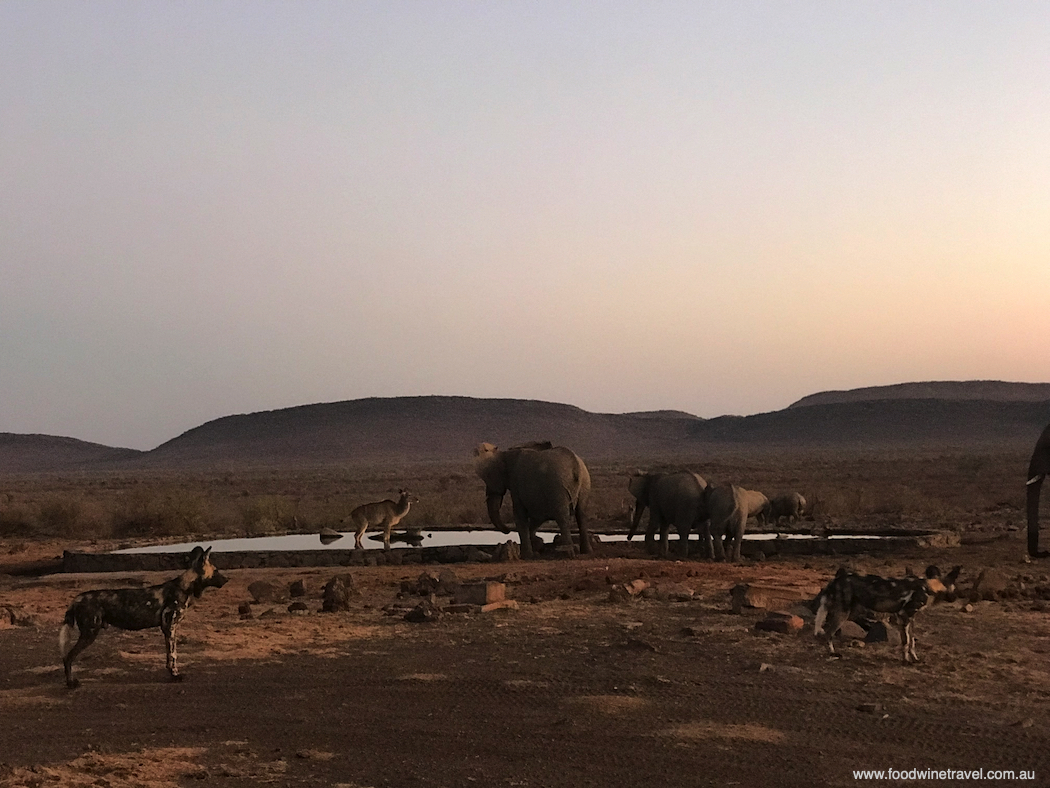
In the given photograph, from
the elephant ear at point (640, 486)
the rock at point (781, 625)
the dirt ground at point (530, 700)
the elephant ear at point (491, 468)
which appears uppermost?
the elephant ear at point (491, 468)

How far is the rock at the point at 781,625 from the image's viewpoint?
12.3 metres

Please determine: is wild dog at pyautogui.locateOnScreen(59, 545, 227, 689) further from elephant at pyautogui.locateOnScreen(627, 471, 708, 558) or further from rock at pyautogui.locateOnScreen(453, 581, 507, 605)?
elephant at pyautogui.locateOnScreen(627, 471, 708, 558)

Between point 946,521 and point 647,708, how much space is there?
72.6 ft

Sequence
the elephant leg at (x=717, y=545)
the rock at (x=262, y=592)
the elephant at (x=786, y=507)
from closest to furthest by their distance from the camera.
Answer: the rock at (x=262, y=592) < the elephant leg at (x=717, y=545) < the elephant at (x=786, y=507)

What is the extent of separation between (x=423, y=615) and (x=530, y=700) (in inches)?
165

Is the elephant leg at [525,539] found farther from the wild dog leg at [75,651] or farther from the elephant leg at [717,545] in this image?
the wild dog leg at [75,651]

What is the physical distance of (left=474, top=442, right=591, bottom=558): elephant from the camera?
22.1 metres

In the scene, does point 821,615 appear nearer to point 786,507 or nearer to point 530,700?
point 530,700

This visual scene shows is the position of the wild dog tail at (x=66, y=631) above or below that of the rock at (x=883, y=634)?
above

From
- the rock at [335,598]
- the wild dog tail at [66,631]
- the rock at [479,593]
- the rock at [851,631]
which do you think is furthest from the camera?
the rock at [335,598]

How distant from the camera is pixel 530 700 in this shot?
976 centimetres

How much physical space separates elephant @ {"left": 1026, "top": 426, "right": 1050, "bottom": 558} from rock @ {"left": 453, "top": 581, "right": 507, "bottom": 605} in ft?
33.0

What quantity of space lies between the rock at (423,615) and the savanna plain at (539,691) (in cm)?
10

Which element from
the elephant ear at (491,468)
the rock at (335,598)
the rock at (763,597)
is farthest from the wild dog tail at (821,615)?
the elephant ear at (491,468)
